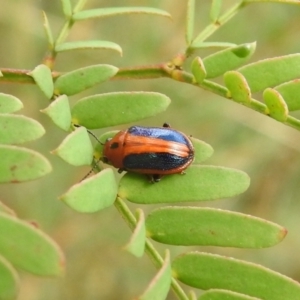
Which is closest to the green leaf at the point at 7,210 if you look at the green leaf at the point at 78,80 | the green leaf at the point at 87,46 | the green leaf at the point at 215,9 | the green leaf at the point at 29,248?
the green leaf at the point at 29,248

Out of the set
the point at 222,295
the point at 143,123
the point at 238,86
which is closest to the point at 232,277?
the point at 222,295

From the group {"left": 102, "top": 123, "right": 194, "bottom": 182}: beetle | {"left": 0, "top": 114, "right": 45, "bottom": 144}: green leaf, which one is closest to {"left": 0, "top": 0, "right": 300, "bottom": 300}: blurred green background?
{"left": 102, "top": 123, "right": 194, "bottom": 182}: beetle

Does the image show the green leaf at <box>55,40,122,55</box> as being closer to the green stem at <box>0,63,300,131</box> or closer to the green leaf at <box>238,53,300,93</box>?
the green stem at <box>0,63,300,131</box>

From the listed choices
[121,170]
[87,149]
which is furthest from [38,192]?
[87,149]

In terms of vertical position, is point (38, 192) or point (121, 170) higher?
point (121, 170)

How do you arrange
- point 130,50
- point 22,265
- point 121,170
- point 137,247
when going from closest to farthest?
point 22,265
point 137,247
point 121,170
point 130,50

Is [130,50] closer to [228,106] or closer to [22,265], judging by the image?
[228,106]
